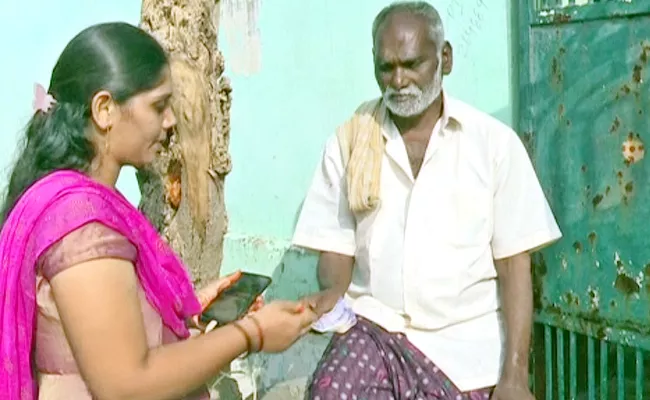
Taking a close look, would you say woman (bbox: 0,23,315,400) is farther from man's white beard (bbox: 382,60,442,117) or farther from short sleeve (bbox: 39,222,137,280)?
man's white beard (bbox: 382,60,442,117)

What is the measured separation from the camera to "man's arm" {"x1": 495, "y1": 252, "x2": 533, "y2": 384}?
3.13 m

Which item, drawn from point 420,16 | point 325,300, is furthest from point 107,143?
point 420,16

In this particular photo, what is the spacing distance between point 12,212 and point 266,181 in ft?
7.07

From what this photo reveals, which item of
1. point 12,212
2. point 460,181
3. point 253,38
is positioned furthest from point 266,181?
point 12,212

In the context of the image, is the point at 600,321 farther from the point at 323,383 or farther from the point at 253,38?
the point at 253,38

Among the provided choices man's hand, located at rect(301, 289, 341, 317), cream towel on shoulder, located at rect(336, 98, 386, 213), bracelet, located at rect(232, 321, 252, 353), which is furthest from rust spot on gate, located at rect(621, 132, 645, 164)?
bracelet, located at rect(232, 321, 252, 353)

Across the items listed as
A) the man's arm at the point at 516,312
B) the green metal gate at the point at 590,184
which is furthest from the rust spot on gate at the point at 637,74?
the man's arm at the point at 516,312

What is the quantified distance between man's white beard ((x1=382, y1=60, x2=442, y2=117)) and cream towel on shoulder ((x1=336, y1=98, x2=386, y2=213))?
0.12 m

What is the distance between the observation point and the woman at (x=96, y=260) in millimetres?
1908

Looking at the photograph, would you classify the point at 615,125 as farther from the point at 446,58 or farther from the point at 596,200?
the point at 446,58

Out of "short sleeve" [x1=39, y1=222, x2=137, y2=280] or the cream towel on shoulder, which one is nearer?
"short sleeve" [x1=39, y1=222, x2=137, y2=280]

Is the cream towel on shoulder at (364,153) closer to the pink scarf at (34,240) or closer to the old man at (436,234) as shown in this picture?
the old man at (436,234)

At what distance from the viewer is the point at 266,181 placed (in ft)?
13.6

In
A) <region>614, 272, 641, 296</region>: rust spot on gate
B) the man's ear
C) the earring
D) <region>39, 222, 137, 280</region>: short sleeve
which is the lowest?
<region>614, 272, 641, 296</region>: rust spot on gate
